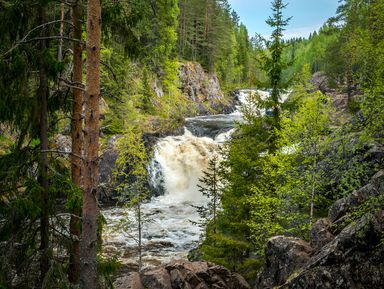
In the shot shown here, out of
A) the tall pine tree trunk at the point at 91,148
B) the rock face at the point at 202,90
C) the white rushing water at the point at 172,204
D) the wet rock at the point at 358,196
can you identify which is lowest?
the white rushing water at the point at 172,204

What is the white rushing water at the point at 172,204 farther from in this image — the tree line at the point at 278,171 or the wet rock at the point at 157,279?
the wet rock at the point at 157,279

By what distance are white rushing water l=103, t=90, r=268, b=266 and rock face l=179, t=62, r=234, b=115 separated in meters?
18.1

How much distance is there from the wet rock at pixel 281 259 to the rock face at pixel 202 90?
46.6 m

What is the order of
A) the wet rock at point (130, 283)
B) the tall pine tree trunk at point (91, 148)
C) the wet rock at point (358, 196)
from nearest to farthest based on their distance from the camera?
the tall pine tree trunk at point (91, 148) → the wet rock at point (358, 196) → the wet rock at point (130, 283)

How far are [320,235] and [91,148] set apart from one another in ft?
26.3

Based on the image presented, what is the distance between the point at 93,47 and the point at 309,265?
311 inches

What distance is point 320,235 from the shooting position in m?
10.8

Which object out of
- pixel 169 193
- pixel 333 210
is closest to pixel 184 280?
pixel 333 210

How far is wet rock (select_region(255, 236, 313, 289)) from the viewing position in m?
10.8

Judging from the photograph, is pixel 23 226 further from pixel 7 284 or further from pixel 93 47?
pixel 93 47

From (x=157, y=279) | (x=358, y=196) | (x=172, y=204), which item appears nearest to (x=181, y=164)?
(x=172, y=204)

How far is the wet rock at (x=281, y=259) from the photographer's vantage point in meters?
10.8

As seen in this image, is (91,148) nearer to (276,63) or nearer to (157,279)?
(157,279)

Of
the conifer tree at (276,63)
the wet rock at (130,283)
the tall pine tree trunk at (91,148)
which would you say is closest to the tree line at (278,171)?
the conifer tree at (276,63)
